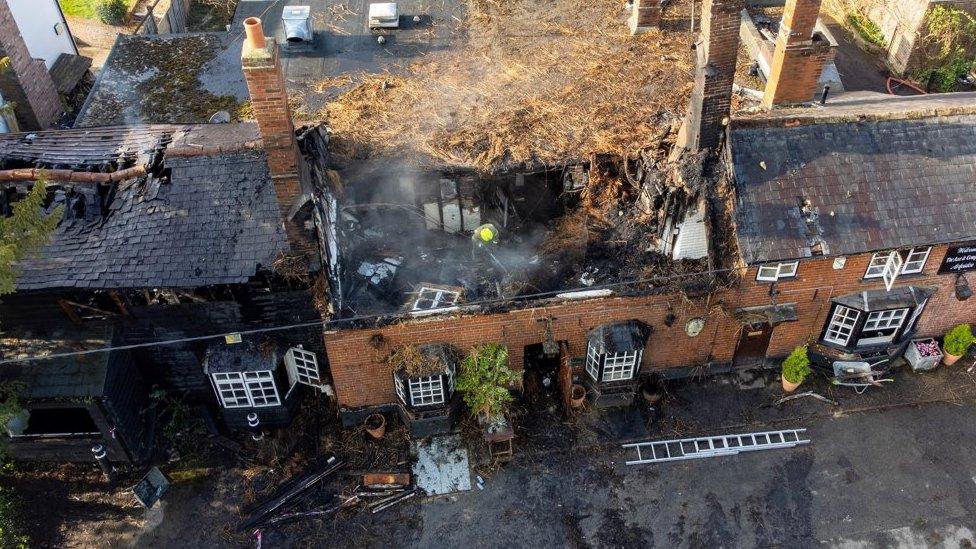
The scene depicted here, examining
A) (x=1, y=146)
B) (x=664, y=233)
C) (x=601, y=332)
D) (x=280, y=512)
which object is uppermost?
(x=1, y=146)

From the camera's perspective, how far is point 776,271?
17.2m

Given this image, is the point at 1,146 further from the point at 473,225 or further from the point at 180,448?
the point at 473,225

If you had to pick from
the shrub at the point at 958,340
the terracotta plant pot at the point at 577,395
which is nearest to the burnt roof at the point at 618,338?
the terracotta plant pot at the point at 577,395

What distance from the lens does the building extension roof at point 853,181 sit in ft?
54.8

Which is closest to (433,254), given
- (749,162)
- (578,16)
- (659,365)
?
(659,365)

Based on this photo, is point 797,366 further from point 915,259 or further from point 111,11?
point 111,11

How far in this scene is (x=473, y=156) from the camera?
18781mm

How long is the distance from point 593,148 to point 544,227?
2359 millimetres

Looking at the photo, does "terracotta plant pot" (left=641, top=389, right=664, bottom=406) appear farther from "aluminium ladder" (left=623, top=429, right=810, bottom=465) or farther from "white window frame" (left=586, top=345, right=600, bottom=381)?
"white window frame" (left=586, top=345, right=600, bottom=381)

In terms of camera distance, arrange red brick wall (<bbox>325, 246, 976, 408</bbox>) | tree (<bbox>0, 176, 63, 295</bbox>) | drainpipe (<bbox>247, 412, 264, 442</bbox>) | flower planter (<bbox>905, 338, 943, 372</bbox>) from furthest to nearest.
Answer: flower planter (<bbox>905, 338, 943, 372</bbox>) < drainpipe (<bbox>247, 412, 264, 442</bbox>) < red brick wall (<bbox>325, 246, 976, 408</bbox>) < tree (<bbox>0, 176, 63, 295</bbox>)

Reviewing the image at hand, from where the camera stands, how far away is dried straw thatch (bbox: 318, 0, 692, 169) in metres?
19.2

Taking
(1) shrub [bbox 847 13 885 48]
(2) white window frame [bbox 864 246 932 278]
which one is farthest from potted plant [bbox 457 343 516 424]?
(1) shrub [bbox 847 13 885 48]

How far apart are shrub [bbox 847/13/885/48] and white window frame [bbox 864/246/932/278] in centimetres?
1104

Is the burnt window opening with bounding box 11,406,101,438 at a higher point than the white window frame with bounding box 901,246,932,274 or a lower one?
lower
